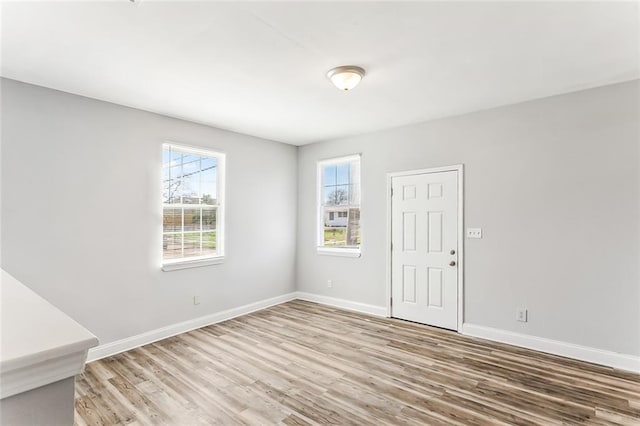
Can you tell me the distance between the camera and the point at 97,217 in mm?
3365

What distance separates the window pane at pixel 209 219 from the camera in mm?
4430

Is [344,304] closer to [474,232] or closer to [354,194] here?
[354,194]

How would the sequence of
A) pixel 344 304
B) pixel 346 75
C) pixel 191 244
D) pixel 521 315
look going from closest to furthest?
pixel 346 75
pixel 521 315
pixel 191 244
pixel 344 304

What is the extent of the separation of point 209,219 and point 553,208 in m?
4.13

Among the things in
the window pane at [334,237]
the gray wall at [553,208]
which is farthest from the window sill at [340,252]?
the gray wall at [553,208]

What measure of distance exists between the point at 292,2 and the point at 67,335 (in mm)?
1968

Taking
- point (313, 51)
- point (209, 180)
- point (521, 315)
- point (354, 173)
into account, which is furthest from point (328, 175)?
point (521, 315)

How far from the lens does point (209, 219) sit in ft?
14.7

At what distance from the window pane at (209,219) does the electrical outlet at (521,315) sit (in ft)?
12.8

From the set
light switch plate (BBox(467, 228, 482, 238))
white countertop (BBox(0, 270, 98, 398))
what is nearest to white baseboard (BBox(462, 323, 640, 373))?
light switch plate (BBox(467, 228, 482, 238))

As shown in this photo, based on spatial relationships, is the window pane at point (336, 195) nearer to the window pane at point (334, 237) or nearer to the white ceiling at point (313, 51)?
the window pane at point (334, 237)

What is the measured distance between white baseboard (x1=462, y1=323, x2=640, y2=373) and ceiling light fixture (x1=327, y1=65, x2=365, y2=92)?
312 cm

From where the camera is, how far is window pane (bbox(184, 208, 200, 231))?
166 inches

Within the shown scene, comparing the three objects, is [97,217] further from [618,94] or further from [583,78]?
[618,94]
